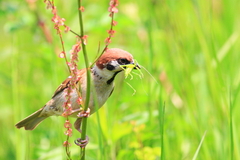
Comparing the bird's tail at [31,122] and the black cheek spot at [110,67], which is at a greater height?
the black cheek spot at [110,67]

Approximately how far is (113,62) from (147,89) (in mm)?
1427

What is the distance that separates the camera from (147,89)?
125 inches

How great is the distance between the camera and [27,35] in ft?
15.3

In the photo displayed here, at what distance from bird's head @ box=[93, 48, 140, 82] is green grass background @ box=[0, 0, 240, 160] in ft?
0.61

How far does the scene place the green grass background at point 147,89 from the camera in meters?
2.35

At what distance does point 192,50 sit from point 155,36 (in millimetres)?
324

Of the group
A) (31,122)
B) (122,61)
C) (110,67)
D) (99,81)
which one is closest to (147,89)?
(31,122)

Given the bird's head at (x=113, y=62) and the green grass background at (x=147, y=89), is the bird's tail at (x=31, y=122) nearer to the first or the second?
the green grass background at (x=147, y=89)

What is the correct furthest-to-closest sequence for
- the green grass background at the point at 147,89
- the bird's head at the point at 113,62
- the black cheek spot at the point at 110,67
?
the green grass background at the point at 147,89, the black cheek spot at the point at 110,67, the bird's head at the point at 113,62

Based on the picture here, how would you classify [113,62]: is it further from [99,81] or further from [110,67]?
[99,81]

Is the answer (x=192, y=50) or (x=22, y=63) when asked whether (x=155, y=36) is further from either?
(x=22, y=63)

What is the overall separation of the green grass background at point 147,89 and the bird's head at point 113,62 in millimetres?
186

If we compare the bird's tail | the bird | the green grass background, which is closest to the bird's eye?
the bird

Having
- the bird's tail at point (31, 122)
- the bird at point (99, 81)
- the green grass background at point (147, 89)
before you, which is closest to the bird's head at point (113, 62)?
the bird at point (99, 81)
